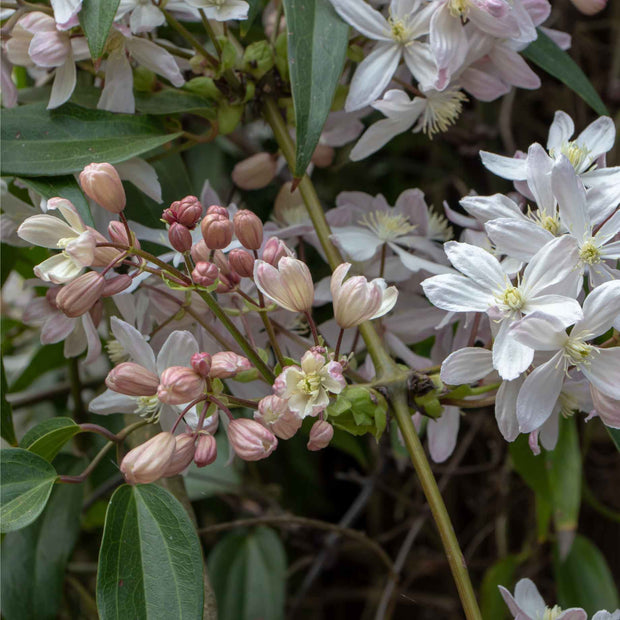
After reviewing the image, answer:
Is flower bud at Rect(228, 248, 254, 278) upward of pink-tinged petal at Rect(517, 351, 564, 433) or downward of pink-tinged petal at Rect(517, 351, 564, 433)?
upward

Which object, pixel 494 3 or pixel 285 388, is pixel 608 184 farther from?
pixel 285 388

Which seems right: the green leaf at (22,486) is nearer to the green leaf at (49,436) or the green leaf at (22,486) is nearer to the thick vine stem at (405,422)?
the green leaf at (49,436)

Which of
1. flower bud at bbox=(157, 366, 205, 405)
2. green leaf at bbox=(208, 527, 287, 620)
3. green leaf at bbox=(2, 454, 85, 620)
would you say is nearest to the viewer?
flower bud at bbox=(157, 366, 205, 405)

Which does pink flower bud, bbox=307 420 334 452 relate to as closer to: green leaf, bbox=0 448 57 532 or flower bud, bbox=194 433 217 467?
flower bud, bbox=194 433 217 467

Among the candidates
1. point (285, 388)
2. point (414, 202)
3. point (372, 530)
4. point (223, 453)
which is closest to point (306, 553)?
point (372, 530)

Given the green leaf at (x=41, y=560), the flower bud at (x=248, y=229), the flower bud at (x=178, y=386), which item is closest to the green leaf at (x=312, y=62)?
the flower bud at (x=248, y=229)

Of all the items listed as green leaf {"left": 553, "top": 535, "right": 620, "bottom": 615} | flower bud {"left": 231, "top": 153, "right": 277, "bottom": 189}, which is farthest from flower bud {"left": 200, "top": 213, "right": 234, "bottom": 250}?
green leaf {"left": 553, "top": 535, "right": 620, "bottom": 615}

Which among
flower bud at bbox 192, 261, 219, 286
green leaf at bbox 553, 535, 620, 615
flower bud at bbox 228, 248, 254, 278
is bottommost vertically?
green leaf at bbox 553, 535, 620, 615
